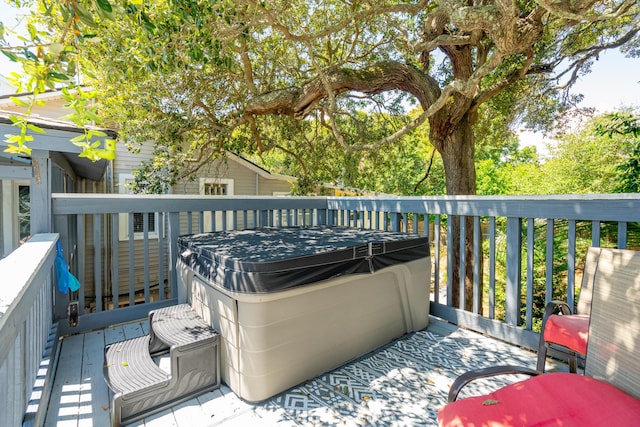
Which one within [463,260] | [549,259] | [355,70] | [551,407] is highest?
[355,70]

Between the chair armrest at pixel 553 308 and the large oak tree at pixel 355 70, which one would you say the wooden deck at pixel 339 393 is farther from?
the large oak tree at pixel 355 70

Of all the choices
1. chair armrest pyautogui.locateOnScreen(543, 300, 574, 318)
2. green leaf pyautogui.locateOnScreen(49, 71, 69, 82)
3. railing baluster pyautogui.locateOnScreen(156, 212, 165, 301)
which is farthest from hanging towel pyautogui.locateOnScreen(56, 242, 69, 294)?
chair armrest pyautogui.locateOnScreen(543, 300, 574, 318)

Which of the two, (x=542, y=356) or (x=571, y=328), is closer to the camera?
(x=571, y=328)

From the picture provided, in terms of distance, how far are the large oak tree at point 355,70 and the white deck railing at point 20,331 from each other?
A: 2.12 metres

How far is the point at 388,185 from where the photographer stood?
1523cm

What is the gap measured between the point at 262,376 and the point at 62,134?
2.45 m

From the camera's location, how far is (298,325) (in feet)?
7.50

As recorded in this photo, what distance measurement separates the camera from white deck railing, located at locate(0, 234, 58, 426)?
1138 mm

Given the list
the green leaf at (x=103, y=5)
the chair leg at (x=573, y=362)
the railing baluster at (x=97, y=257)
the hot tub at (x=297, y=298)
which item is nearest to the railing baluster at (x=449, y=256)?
the hot tub at (x=297, y=298)

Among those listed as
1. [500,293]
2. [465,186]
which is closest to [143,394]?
[465,186]

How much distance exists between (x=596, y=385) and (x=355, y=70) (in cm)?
528

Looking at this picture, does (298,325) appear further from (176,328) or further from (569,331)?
(569,331)

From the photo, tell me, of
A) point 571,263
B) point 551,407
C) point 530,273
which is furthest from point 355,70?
point 551,407

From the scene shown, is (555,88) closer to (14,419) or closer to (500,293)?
(500,293)
